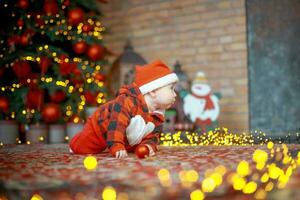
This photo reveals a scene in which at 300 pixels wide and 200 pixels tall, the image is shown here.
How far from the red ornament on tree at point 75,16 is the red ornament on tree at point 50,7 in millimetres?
117

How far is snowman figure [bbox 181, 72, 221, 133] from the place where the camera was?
10.1ft

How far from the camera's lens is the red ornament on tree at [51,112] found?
2973 millimetres

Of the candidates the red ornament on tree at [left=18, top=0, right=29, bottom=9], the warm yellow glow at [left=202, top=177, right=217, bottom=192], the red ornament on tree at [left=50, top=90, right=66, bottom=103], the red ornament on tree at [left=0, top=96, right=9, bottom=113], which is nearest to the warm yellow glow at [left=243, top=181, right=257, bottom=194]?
the warm yellow glow at [left=202, top=177, right=217, bottom=192]

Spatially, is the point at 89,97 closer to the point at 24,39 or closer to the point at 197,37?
the point at 24,39

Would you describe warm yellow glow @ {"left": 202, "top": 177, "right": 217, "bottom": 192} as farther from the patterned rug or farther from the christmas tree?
the christmas tree

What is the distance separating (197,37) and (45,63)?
1321 mm

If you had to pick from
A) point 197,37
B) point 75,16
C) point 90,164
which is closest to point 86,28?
point 75,16

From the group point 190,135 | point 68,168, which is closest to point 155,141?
point 68,168

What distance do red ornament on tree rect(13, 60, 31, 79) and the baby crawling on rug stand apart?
1.51 meters

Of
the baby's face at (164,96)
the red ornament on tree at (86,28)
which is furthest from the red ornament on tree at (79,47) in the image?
the baby's face at (164,96)

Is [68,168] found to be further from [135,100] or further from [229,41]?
[229,41]

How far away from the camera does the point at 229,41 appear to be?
341 centimetres

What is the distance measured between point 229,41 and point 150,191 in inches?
108

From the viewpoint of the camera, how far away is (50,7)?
3027 millimetres
